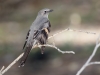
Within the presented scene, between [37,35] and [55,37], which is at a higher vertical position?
[37,35]

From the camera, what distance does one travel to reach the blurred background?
490 inches

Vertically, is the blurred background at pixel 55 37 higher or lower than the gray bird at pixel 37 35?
lower

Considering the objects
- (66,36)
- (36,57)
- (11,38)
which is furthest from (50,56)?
(11,38)

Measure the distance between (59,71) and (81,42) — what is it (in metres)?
1.95

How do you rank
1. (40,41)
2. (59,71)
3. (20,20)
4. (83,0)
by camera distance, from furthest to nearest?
(83,0) → (20,20) → (59,71) → (40,41)

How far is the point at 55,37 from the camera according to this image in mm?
14102

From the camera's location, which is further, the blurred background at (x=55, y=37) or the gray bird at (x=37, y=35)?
the blurred background at (x=55, y=37)

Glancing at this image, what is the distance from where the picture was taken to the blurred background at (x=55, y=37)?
1244 centimetres

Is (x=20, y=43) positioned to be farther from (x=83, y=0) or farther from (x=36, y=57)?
(x=83, y=0)

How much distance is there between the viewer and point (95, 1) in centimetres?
1716

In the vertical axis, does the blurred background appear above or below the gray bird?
below

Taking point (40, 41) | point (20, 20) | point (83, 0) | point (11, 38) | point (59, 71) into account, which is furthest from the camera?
point (83, 0)

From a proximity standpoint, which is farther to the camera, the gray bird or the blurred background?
the blurred background

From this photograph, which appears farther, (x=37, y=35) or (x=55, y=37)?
(x=55, y=37)
